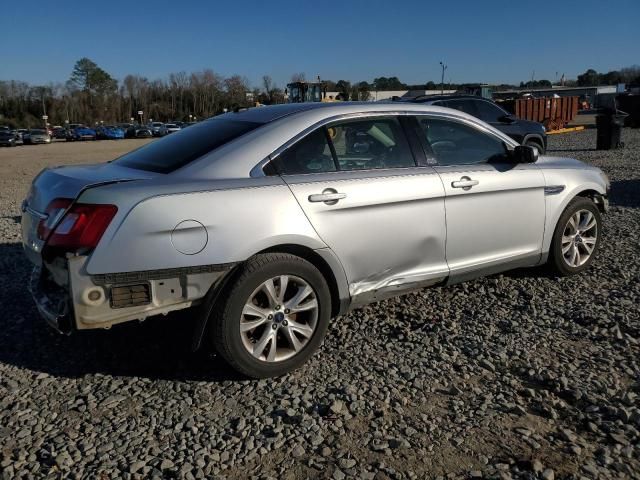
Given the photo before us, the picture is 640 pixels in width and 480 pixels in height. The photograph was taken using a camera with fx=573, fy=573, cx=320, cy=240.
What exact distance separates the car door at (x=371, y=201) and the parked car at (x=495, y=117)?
8.51m

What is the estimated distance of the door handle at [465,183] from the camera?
420 centimetres

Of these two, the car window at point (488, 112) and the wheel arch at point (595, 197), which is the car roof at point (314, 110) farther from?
the car window at point (488, 112)

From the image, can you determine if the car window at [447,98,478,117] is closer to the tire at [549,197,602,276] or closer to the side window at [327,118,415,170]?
the tire at [549,197,602,276]

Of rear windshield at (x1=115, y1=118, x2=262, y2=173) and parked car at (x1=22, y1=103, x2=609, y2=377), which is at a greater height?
rear windshield at (x1=115, y1=118, x2=262, y2=173)

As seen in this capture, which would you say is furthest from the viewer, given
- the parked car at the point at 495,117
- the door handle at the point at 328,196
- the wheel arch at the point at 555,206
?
the parked car at the point at 495,117

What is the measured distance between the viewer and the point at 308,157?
371 centimetres

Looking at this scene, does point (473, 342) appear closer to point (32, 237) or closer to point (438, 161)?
point (438, 161)

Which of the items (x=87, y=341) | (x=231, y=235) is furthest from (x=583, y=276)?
(x=87, y=341)

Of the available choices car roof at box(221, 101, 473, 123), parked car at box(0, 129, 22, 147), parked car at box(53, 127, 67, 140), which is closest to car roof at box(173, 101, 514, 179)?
car roof at box(221, 101, 473, 123)

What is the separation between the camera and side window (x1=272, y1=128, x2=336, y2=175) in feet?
11.8

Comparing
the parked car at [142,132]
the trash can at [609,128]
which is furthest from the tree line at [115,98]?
the trash can at [609,128]

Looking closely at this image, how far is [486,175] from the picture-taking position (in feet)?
14.5

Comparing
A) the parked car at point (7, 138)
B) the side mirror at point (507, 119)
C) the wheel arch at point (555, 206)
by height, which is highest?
the parked car at point (7, 138)

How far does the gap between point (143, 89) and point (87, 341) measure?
124 meters
